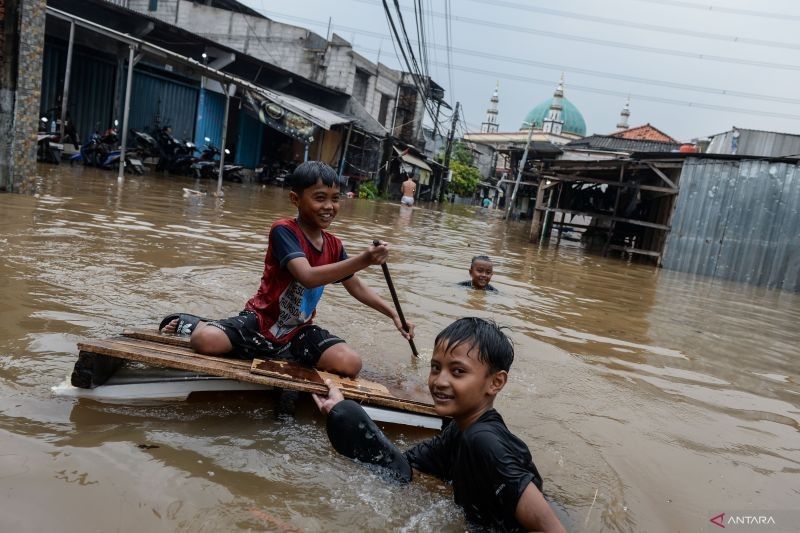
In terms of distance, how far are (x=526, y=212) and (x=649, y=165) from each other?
20.5 meters

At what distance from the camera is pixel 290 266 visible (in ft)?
9.56

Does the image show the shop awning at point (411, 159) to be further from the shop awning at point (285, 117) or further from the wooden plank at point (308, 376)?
the wooden plank at point (308, 376)

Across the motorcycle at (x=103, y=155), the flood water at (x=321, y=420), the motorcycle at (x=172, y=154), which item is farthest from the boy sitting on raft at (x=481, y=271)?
the motorcycle at (x=172, y=154)

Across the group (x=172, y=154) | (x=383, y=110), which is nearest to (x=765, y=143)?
(x=383, y=110)

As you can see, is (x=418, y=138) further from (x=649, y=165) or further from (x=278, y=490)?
(x=278, y=490)

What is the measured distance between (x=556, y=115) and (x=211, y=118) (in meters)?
53.8

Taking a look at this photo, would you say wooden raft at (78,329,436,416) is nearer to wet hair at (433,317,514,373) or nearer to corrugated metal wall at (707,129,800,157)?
wet hair at (433,317,514,373)

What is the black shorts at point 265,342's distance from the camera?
3002 mm

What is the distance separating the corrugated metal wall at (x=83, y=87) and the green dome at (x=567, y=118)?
5623cm

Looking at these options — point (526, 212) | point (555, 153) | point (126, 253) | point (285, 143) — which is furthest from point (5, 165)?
point (526, 212)

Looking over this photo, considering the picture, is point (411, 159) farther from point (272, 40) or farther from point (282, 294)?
point (282, 294)

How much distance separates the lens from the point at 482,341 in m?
2.18

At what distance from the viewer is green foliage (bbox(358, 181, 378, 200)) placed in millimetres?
23781

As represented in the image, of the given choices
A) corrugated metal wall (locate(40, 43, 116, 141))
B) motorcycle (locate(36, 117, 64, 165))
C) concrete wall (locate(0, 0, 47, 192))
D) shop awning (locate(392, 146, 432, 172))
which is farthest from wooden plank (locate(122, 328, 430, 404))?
shop awning (locate(392, 146, 432, 172))
